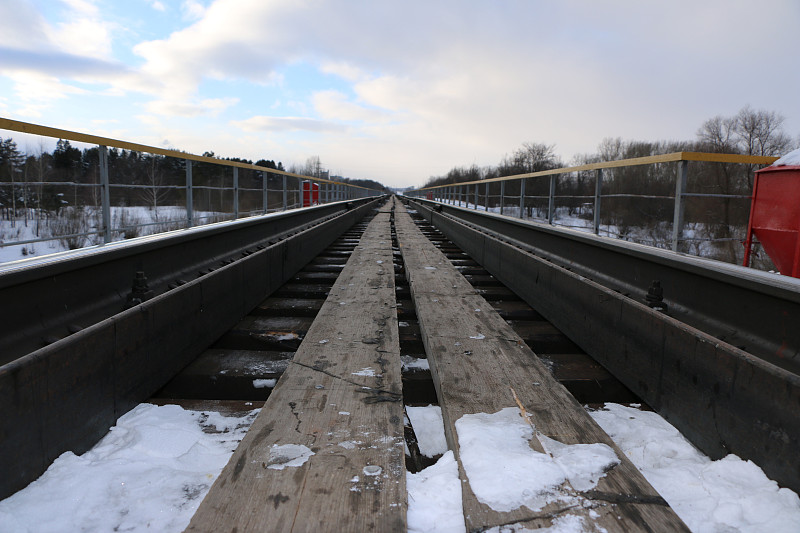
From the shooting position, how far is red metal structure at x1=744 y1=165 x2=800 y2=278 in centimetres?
424

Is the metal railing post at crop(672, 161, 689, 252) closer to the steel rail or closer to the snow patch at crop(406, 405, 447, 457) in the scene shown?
the steel rail

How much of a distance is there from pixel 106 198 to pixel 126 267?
43.0 inches

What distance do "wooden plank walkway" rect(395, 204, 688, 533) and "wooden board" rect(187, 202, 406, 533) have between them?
0.25m

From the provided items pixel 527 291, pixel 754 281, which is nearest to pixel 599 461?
pixel 754 281

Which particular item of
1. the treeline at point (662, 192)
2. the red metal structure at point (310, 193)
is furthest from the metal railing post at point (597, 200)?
the red metal structure at point (310, 193)

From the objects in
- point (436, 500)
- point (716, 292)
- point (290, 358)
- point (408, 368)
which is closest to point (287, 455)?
point (436, 500)

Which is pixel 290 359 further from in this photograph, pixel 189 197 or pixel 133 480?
pixel 189 197

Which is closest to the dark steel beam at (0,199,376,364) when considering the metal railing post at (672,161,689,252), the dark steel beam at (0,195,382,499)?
the dark steel beam at (0,195,382,499)

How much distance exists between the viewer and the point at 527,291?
4.95 metres

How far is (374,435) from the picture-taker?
183 centimetres

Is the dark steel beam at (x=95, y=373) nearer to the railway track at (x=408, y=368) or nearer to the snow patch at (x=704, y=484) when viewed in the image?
the railway track at (x=408, y=368)

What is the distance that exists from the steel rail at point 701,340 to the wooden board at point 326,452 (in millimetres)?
1334

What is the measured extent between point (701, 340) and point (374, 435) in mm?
1502

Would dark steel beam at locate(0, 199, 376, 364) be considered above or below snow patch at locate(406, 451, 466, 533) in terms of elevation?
above
